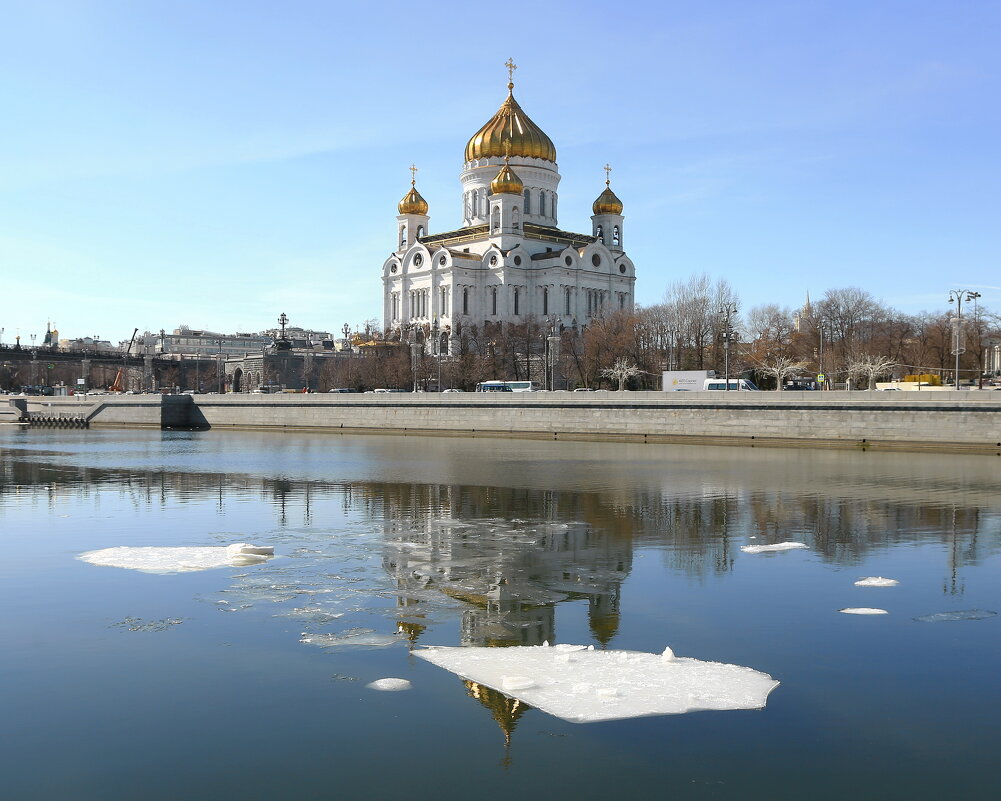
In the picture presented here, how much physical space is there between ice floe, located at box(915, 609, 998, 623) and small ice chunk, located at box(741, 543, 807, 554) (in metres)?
3.46

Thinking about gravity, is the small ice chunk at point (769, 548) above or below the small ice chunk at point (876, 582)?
above

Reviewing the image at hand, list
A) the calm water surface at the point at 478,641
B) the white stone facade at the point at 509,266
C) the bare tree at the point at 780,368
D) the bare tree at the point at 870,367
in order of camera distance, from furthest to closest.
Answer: the white stone facade at the point at 509,266 → the bare tree at the point at 780,368 → the bare tree at the point at 870,367 → the calm water surface at the point at 478,641

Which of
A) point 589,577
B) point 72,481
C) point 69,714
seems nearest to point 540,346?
point 72,481

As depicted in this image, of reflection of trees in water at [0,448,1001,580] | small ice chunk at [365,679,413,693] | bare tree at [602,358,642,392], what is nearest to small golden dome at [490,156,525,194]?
bare tree at [602,358,642,392]

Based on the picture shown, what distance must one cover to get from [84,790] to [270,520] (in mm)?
10678

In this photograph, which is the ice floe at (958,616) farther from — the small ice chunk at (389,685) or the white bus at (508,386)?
the white bus at (508,386)

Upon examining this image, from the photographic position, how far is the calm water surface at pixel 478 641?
19.7ft

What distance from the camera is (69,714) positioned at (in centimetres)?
691

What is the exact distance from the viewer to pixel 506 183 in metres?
76.4

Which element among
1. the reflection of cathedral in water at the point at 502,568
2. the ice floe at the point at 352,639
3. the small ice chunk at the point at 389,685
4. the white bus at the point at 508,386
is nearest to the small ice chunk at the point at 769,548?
the reflection of cathedral in water at the point at 502,568

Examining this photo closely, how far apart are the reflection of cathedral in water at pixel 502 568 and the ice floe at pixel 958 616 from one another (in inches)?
114

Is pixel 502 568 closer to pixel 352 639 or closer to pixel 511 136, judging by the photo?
pixel 352 639

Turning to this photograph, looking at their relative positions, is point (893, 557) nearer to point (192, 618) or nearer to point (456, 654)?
point (456, 654)

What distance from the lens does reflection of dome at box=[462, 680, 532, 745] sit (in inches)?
266
